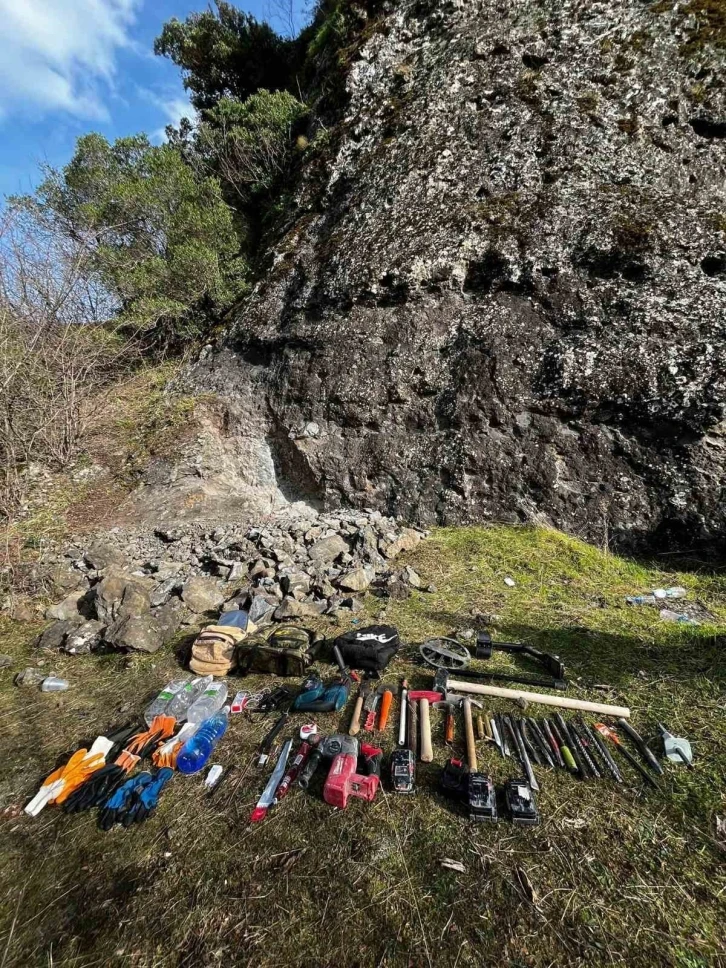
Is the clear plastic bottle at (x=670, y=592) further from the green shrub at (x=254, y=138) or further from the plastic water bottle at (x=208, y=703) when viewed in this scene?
the green shrub at (x=254, y=138)

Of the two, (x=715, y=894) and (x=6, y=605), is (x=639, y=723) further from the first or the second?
(x=6, y=605)

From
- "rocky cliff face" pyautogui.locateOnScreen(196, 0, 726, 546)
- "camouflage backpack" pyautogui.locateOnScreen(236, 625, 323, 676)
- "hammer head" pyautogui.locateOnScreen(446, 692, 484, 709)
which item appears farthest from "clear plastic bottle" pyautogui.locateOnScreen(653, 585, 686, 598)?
"camouflage backpack" pyautogui.locateOnScreen(236, 625, 323, 676)

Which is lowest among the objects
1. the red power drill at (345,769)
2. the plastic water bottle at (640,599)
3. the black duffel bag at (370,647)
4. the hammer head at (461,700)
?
the red power drill at (345,769)

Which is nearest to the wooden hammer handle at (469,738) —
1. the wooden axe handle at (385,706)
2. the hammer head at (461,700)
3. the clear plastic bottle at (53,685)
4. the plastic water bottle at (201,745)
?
the hammer head at (461,700)

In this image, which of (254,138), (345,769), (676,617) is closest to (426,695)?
(345,769)

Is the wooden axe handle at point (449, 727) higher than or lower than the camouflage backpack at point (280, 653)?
lower

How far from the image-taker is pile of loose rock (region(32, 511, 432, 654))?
4.39 meters

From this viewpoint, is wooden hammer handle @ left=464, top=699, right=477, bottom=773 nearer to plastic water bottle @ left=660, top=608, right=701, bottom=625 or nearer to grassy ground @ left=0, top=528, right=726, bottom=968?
grassy ground @ left=0, top=528, right=726, bottom=968

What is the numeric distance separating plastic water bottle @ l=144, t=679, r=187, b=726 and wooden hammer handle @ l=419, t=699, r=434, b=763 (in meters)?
1.87

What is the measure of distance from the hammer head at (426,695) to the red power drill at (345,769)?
0.54 metres

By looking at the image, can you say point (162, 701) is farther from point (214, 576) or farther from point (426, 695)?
point (214, 576)

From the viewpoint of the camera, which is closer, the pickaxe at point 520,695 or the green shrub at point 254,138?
the pickaxe at point 520,695

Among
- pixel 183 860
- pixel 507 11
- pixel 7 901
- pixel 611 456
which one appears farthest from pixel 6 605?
pixel 507 11

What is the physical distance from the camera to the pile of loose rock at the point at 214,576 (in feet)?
14.4
